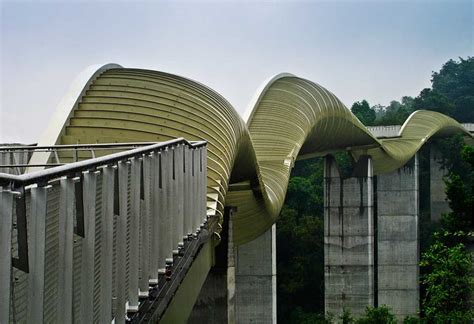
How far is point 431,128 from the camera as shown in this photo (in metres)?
54.6

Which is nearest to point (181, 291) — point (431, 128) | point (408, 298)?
point (408, 298)

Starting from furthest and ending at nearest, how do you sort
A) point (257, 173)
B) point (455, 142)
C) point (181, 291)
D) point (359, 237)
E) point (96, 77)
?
point (455, 142) < point (359, 237) < point (257, 173) < point (96, 77) < point (181, 291)

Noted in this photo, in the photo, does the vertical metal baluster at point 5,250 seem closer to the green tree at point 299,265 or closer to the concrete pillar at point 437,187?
the green tree at point 299,265

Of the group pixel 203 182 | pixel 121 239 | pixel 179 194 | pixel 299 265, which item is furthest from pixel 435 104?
pixel 121 239

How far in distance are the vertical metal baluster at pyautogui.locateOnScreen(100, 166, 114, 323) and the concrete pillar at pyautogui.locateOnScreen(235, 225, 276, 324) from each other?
2666 cm

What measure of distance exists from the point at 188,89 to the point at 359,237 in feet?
95.2

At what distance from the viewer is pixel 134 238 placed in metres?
6.96

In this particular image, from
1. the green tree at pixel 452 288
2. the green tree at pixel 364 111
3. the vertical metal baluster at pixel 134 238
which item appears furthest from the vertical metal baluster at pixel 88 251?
the green tree at pixel 364 111

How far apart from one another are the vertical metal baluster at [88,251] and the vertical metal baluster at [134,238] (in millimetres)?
1548

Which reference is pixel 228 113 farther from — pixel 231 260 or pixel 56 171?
pixel 56 171

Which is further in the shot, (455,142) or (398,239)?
(455,142)

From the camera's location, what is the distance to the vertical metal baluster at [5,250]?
3623 mm

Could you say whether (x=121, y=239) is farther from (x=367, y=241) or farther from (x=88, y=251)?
(x=367, y=241)

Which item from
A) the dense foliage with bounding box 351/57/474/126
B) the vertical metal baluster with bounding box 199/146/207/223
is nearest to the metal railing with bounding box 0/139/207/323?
the vertical metal baluster with bounding box 199/146/207/223
